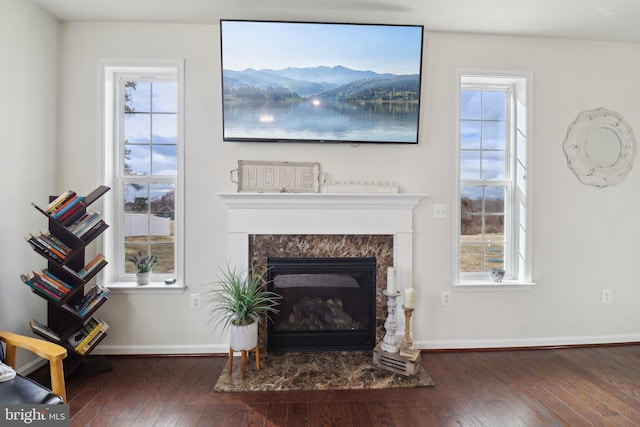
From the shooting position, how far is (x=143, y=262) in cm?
252

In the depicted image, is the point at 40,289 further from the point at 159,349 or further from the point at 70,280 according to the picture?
the point at 159,349

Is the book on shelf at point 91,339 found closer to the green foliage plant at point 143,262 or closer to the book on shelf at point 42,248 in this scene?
the green foliage plant at point 143,262

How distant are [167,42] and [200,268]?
72.2 inches

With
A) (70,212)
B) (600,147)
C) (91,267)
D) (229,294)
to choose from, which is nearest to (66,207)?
(70,212)

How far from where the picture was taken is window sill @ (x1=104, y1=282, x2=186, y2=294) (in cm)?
245

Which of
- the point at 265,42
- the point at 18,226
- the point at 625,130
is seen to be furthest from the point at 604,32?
the point at 18,226

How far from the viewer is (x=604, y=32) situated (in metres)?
2.54

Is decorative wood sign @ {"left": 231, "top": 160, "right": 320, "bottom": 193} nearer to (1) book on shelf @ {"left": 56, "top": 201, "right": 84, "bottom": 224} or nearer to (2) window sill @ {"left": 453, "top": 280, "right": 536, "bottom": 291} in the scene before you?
(1) book on shelf @ {"left": 56, "top": 201, "right": 84, "bottom": 224}

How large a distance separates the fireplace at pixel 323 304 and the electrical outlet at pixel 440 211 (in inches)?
25.8

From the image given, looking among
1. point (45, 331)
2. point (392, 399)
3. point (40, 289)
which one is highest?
point (40, 289)

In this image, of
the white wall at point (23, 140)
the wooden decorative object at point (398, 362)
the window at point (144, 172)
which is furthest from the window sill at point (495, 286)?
the white wall at point (23, 140)

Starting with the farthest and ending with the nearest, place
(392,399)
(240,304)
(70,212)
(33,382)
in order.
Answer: (240,304) → (70,212) → (392,399) → (33,382)

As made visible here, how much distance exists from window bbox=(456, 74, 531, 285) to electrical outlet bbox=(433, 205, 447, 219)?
243mm

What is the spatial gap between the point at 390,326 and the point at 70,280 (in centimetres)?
230
